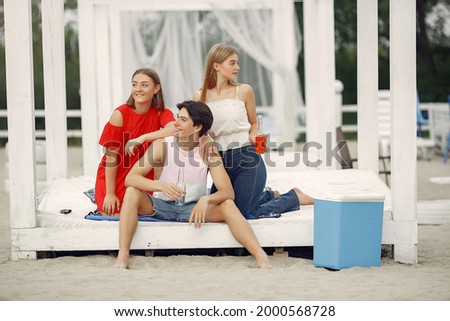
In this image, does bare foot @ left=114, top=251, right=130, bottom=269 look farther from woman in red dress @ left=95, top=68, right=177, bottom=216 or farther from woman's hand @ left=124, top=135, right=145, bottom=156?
woman's hand @ left=124, top=135, right=145, bottom=156

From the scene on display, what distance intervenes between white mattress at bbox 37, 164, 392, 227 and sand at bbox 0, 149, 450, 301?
0.27 metres

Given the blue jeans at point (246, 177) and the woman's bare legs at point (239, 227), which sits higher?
the blue jeans at point (246, 177)

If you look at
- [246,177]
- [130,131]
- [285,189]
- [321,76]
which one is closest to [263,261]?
[246,177]

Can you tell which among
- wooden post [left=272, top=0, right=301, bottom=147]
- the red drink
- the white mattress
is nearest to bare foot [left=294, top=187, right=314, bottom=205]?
the white mattress

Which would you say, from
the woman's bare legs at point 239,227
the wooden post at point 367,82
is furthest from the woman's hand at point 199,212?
the wooden post at point 367,82

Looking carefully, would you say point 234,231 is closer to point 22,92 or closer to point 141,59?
point 22,92

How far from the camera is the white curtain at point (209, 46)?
1447 centimetres

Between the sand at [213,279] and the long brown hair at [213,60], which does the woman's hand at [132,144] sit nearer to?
the long brown hair at [213,60]

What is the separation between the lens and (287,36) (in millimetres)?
14445

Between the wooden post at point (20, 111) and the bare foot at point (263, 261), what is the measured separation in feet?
4.88

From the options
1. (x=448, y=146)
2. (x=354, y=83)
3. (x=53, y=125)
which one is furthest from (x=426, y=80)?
(x=53, y=125)

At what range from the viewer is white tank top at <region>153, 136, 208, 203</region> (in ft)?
20.9

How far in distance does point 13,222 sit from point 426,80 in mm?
17738

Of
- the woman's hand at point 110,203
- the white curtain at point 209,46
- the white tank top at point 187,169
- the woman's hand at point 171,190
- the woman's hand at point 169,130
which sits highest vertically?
the white curtain at point 209,46
